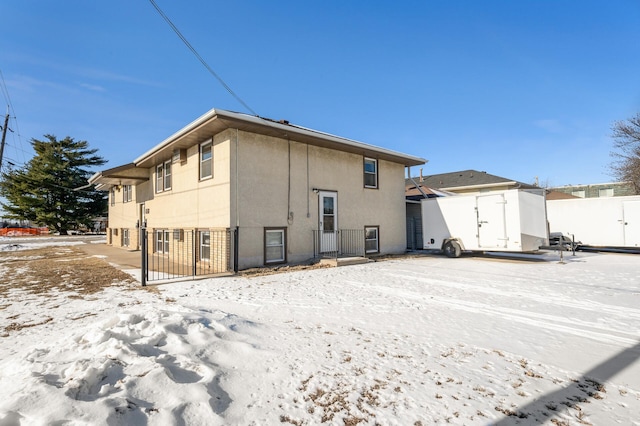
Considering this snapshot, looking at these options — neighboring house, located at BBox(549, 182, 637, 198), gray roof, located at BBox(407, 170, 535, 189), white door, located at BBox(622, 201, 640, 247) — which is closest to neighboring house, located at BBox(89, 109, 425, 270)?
white door, located at BBox(622, 201, 640, 247)

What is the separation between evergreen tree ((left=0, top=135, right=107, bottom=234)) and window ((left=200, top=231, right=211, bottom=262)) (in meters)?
34.2

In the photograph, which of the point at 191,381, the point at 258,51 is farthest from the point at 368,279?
the point at 258,51

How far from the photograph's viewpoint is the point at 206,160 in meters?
11.2

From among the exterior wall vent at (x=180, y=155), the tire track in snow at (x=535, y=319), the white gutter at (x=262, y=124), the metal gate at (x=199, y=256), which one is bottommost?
the tire track in snow at (x=535, y=319)

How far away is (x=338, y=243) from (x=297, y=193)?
110 inches

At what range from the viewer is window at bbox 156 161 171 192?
14053mm

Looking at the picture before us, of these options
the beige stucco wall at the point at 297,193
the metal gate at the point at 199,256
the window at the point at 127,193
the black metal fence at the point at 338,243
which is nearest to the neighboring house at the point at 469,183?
the beige stucco wall at the point at 297,193

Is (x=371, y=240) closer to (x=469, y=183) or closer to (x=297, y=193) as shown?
(x=297, y=193)

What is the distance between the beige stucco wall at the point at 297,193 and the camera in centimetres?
1005

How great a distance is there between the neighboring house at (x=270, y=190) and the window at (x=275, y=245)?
3cm

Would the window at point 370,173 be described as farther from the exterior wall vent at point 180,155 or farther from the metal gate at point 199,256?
the exterior wall vent at point 180,155

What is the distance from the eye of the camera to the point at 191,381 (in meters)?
2.79

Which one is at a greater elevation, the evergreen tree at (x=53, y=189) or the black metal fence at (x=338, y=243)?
the evergreen tree at (x=53, y=189)

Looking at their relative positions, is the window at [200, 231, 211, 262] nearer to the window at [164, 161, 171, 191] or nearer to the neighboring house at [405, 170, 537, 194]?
the window at [164, 161, 171, 191]
